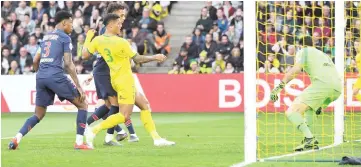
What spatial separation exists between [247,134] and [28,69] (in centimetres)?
1658

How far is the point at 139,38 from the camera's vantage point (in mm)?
26531

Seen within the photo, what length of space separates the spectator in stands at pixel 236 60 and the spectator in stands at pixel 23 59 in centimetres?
585

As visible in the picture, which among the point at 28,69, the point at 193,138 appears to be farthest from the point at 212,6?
the point at 193,138

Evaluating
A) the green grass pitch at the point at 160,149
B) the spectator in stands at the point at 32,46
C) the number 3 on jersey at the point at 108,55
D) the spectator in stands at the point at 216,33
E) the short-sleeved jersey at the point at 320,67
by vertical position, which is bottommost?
the green grass pitch at the point at 160,149

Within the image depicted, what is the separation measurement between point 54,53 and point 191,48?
43.8 ft

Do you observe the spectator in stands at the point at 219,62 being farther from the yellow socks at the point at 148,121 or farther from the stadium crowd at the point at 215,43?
the yellow socks at the point at 148,121

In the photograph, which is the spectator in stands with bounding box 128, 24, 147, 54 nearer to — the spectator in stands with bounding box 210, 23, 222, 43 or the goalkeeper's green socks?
the spectator in stands with bounding box 210, 23, 222, 43

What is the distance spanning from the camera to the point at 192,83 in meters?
24.0

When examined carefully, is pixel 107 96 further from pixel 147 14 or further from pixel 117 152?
pixel 147 14

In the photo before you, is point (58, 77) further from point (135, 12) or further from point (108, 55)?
point (135, 12)

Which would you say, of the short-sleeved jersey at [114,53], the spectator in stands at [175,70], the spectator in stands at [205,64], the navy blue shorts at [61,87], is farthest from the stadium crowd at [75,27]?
the short-sleeved jersey at [114,53]

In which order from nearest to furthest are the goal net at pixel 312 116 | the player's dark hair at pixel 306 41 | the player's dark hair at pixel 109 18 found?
the goal net at pixel 312 116 → the player's dark hair at pixel 109 18 → the player's dark hair at pixel 306 41

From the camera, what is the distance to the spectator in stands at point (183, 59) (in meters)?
25.8

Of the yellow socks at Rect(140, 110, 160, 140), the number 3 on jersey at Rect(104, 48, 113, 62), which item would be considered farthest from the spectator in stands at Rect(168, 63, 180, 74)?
the number 3 on jersey at Rect(104, 48, 113, 62)
